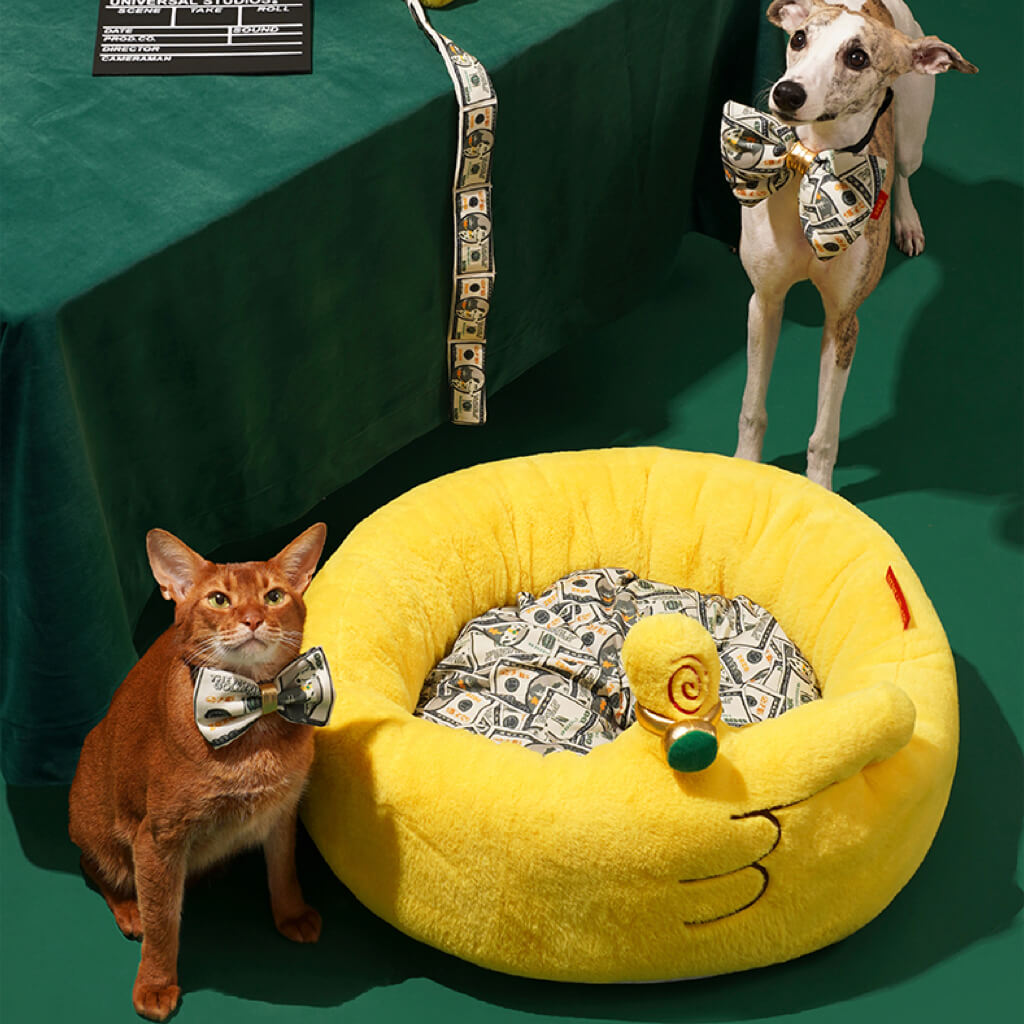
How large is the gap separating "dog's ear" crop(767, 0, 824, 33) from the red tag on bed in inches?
36.2

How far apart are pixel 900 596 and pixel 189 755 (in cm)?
107

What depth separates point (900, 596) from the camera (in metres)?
2.31

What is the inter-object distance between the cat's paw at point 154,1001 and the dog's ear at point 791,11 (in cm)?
177

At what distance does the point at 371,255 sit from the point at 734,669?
0.87 metres

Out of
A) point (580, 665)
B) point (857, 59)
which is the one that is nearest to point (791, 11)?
point (857, 59)

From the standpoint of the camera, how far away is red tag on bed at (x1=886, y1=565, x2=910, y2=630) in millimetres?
2285

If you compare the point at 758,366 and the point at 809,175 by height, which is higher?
the point at 809,175

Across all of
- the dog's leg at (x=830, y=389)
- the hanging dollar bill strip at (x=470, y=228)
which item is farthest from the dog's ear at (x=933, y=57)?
the hanging dollar bill strip at (x=470, y=228)

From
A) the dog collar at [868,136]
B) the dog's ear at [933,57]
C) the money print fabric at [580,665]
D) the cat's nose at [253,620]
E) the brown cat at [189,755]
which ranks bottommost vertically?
the money print fabric at [580,665]

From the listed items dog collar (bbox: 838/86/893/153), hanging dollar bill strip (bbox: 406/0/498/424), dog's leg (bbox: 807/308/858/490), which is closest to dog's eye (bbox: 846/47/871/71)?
dog collar (bbox: 838/86/893/153)

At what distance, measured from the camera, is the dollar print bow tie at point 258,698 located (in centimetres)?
184

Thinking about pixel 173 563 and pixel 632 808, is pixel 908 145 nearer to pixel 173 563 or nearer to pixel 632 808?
pixel 632 808

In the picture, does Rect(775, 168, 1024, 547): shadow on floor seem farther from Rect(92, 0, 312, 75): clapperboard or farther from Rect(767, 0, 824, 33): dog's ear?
Rect(92, 0, 312, 75): clapperboard

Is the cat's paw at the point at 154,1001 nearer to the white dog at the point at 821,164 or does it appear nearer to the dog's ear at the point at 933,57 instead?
the white dog at the point at 821,164
